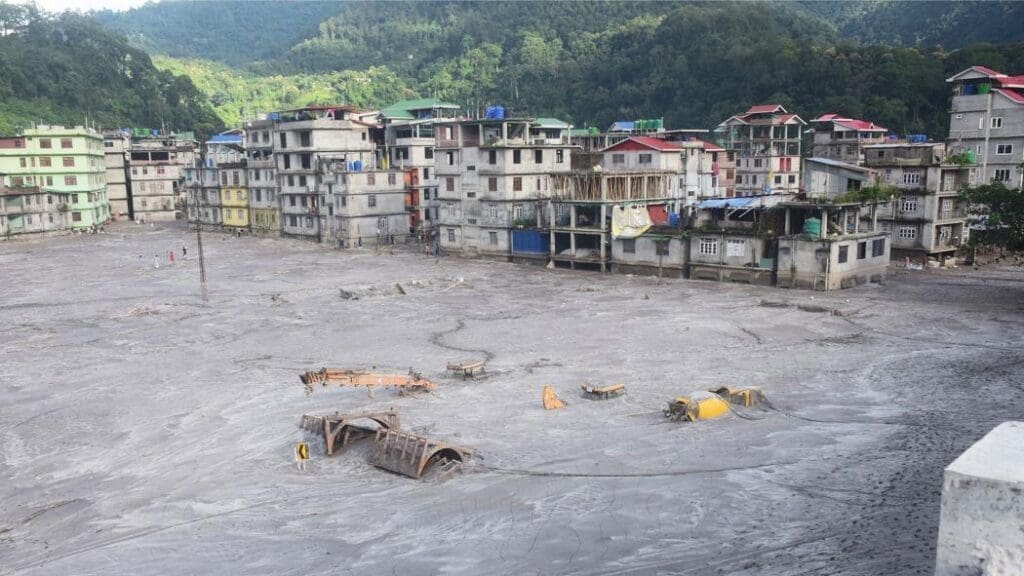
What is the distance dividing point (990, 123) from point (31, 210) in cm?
8343

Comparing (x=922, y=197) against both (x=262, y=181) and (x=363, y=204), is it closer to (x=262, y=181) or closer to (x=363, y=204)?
(x=363, y=204)

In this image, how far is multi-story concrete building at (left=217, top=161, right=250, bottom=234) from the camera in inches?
3322

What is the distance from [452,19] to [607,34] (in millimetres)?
62999

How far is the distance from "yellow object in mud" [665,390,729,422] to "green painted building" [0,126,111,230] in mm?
76458

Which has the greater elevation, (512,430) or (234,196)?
(234,196)

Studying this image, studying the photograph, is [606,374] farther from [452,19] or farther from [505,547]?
[452,19]

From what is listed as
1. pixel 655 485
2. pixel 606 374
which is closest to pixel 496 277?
pixel 606 374

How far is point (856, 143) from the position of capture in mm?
77812

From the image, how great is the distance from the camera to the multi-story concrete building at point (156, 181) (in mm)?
99125

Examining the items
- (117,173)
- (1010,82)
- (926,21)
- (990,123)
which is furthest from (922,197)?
(926,21)

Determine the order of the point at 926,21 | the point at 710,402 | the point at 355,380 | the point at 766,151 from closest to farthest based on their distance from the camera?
the point at 710,402 → the point at 355,380 → the point at 766,151 → the point at 926,21

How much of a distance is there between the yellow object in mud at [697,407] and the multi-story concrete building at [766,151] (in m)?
57.3

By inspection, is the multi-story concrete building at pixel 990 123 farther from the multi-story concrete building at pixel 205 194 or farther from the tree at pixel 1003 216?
the multi-story concrete building at pixel 205 194

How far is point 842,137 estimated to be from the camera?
79.9 meters
